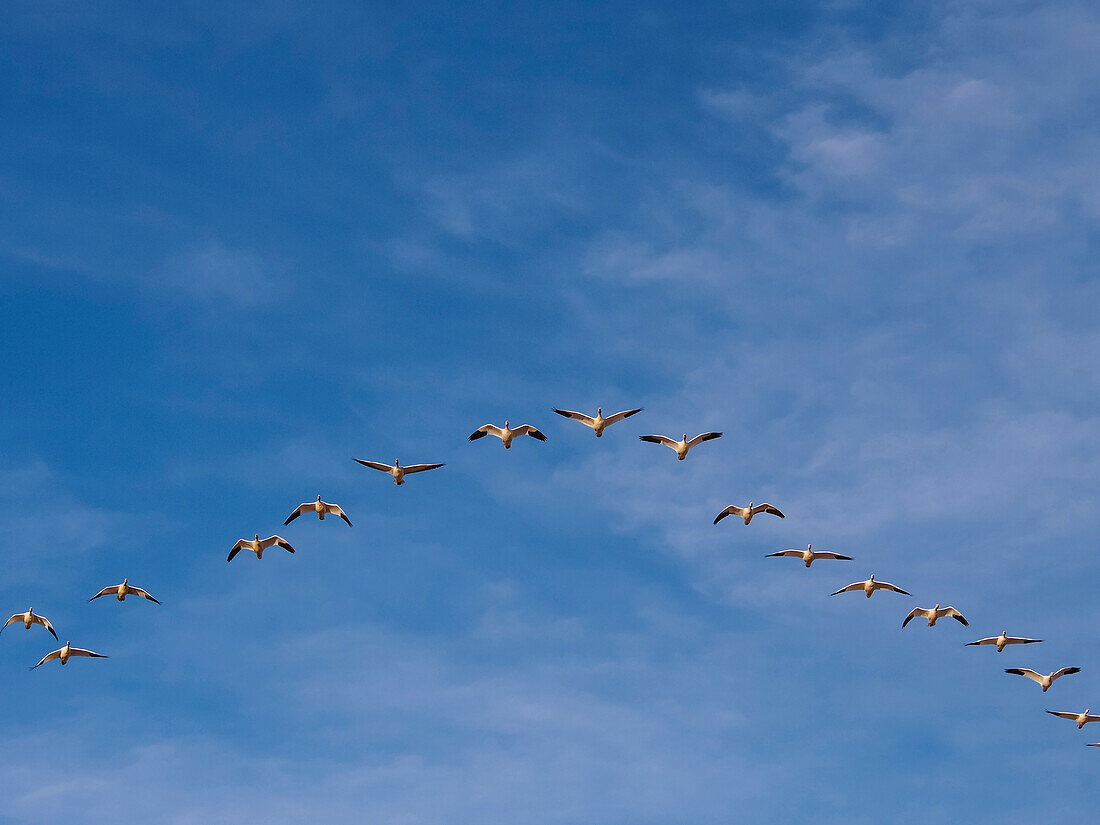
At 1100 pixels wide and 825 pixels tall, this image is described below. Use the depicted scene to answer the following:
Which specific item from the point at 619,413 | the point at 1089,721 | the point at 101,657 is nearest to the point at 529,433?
the point at 619,413

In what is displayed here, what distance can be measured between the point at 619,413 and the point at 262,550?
28.7 m

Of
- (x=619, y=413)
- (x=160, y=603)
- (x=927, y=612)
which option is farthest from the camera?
(x=927, y=612)

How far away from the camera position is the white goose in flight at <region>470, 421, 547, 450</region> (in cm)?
8050

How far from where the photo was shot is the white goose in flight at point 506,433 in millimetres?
80500

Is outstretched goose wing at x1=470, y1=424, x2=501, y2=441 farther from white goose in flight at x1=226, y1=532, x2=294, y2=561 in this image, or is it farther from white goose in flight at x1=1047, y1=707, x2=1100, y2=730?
white goose in flight at x1=1047, y1=707, x2=1100, y2=730

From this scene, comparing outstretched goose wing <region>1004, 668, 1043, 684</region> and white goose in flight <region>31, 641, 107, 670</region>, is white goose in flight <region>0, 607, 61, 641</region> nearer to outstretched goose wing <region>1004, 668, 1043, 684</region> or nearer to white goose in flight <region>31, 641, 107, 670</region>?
white goose in flight <region>31, 641, 107, 670</region>

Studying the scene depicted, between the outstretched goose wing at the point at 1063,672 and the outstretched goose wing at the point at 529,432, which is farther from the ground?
the outstretched goose wing at the point at 529,432

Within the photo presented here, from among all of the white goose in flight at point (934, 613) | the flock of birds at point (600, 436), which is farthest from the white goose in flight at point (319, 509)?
the white goose in flight at point (934, 613)

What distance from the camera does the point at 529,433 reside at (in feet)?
266

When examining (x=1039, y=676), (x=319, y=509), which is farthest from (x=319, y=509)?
(x=1039, y=676)

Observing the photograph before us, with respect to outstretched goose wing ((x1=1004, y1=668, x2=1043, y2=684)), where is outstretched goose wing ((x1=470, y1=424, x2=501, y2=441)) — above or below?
above

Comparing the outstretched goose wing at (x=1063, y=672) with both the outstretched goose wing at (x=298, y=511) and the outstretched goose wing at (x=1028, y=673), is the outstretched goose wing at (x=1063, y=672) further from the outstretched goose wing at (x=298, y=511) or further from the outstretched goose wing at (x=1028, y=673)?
the outstretched goose wing at (x=298, y=511)

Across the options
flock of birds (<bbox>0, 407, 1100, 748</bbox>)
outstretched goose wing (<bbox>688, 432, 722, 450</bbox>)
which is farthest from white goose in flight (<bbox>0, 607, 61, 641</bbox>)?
outstretched goose wing (<bbox>688, 432, 722, 450</bbox>)

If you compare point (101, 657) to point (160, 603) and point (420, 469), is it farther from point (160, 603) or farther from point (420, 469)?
point (420, 469)
